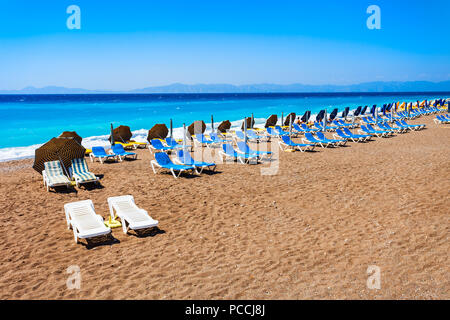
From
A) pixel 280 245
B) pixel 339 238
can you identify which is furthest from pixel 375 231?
pixel 280 245

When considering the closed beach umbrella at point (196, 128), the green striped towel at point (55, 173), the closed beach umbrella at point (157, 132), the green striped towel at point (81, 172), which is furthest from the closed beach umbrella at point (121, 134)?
the green striped towel at point (55, 173)

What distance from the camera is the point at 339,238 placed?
460cm

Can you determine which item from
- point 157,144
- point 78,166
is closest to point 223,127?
point 157,144

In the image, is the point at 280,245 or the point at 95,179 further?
the point at 95,179

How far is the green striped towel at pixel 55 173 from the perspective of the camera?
7.09 m

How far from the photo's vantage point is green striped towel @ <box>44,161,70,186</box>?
7.09 m

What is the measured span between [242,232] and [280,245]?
653 millimetres

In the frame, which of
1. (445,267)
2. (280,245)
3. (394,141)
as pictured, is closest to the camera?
(445,267)

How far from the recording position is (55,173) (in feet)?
24.8

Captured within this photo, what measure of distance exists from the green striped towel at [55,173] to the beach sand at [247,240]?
325 mm

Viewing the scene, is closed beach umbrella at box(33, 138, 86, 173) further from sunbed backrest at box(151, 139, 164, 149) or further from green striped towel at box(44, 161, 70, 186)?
sunbed backrest at box(151, 139, 164, 149)

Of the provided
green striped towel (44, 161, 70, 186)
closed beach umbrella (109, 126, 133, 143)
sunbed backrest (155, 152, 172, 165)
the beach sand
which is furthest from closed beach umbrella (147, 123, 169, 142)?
green striped towel (44, 161, 70, 186)
